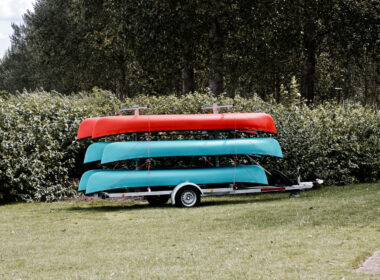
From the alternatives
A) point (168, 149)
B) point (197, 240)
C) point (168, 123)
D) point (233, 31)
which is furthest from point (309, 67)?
point (197, 240)

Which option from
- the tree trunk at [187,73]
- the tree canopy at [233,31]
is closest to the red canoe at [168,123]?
the tree canopy at [233,31]

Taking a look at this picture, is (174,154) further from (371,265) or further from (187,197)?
(371,265)

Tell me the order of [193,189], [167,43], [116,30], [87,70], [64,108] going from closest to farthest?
[193,189] < [64,108] < [167,43] < [116,30] < [87,70]

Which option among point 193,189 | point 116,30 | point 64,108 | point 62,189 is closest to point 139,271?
point 193,189

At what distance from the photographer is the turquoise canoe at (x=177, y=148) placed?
1266 cm

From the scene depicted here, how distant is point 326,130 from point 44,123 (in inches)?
326

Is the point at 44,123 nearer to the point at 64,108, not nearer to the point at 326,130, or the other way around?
the point at 64,108

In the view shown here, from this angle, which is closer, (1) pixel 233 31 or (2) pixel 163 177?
(2) pixel 163 177

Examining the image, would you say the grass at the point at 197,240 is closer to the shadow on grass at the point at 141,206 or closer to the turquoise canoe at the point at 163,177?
the shadow on grass at the point at 141,206

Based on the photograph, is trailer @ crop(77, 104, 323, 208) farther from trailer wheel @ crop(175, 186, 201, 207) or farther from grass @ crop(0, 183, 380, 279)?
grass @ crop(0, 183, 380, 279)

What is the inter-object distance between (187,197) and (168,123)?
1.79m

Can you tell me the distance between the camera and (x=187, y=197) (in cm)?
1293

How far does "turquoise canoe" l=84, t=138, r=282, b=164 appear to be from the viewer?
12.7m

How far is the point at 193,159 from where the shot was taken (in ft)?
53.0
